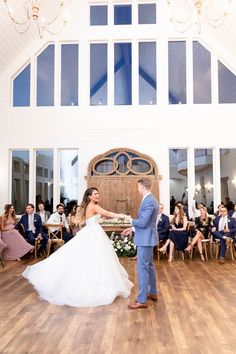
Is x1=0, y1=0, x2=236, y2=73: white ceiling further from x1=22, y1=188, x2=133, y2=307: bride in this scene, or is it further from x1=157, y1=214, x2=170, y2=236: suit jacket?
x1=22, y1=188, x2=133, y2=307: bride

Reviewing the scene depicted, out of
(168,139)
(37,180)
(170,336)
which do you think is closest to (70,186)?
(37,180)

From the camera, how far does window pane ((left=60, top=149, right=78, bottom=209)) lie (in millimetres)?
10789

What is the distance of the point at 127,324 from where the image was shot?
3840mm

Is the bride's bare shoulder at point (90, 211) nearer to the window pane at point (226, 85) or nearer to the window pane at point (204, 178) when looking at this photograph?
the window pane at point (204, 178)

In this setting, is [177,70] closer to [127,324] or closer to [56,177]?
[56,177]

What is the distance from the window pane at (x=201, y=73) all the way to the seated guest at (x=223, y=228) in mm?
4083

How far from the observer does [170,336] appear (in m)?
3.49

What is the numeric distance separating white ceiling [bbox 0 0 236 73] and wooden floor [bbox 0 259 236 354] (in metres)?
6.75

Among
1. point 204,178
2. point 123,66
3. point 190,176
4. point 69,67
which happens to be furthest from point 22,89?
point 204,178

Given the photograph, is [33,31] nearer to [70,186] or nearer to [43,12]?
[43,12]

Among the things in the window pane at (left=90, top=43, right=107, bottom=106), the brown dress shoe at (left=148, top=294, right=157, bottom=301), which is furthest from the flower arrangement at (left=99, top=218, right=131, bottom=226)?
the window pane at (left=90, top=43, right=107, bottom=106)

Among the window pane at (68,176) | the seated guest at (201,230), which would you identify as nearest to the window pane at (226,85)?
the seated guest at (201,230)

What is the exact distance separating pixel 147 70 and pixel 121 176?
339 centimetres

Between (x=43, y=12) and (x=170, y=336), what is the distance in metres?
9.39
